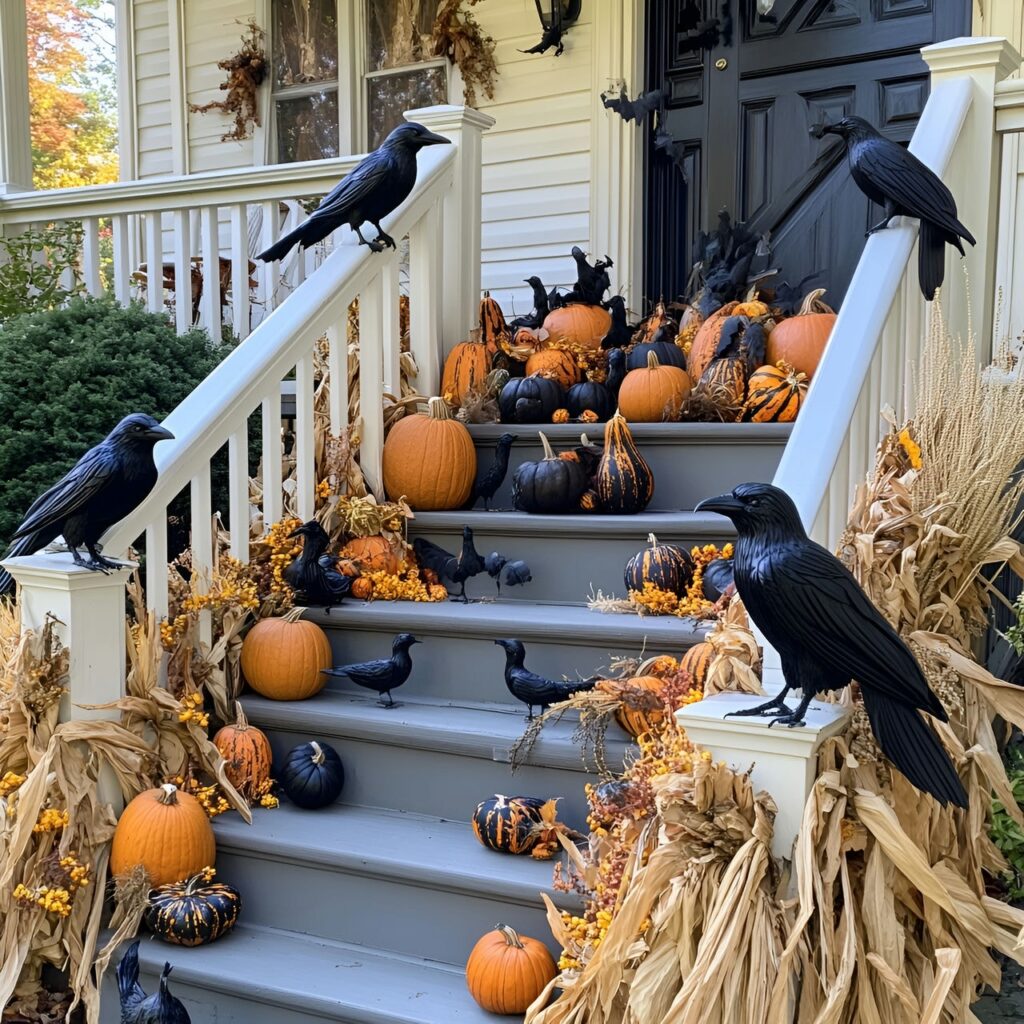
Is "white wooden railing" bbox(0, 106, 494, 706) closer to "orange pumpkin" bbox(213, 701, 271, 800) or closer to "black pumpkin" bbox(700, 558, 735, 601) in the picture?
"orange pumpkin" bbox(213, 701, 271, 800)

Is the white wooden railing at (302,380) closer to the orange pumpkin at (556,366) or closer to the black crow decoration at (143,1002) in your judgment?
the orange pumpkin at (556,366)

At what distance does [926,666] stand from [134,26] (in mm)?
6954

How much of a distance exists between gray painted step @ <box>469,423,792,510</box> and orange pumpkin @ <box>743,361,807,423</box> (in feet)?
0.50

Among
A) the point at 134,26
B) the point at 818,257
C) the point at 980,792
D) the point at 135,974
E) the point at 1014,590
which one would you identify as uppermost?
the point at 134,26

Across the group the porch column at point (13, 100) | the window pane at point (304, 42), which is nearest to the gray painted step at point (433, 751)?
the porch column at point (13, 100)

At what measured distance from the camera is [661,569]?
306cm

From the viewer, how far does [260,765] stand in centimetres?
290

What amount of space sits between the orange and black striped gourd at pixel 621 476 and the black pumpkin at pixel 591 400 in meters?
0.48

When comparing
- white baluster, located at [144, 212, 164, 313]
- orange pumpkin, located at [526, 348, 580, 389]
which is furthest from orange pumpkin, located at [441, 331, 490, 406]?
white baluster, located at [144, 212, 164, 313]

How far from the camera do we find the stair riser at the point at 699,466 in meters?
3.49

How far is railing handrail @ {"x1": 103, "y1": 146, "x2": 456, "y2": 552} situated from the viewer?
9.64ft

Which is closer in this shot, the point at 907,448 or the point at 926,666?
the point at 926,666

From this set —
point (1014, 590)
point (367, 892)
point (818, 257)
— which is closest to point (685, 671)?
point (367, 892)

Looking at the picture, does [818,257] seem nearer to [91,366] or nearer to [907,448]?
[907,448]
